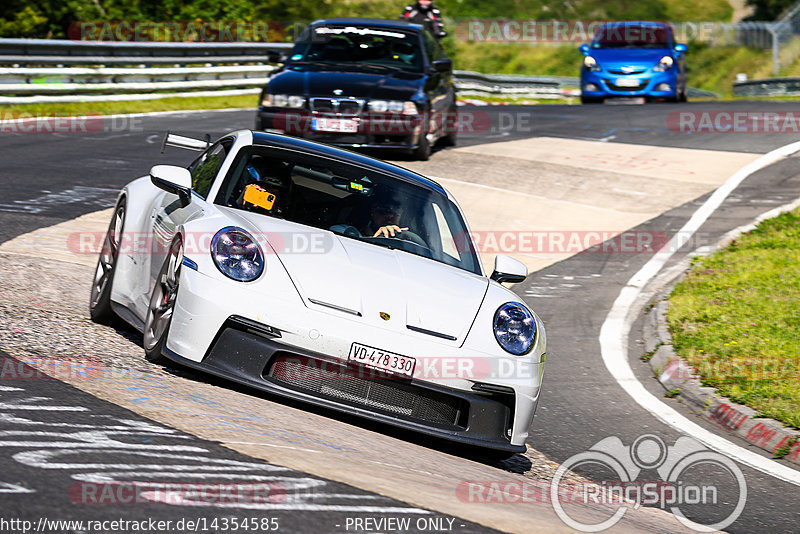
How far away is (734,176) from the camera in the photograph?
15.6 m

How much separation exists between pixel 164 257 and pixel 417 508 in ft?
8.38

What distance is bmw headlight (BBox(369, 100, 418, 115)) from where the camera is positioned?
13.8m

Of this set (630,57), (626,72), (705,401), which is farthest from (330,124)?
(626,72)

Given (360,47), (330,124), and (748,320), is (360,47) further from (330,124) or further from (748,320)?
(748,320)

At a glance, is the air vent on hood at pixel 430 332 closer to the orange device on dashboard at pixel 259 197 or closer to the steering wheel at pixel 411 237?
the steering wheel at pixel 411 237

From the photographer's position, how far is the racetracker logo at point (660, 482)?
5.21 m

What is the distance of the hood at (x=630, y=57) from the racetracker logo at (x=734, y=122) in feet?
6.23

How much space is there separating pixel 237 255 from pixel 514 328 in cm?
145

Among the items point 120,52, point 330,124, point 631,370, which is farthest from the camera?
point 120,52

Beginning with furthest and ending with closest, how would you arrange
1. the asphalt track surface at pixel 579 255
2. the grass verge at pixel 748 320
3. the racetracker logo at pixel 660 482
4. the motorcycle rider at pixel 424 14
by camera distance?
the motorcycle rider at pixel 424 14, the grass verge at pixel 748 320, the asphalt track surface at pixel 579 255, the racetracker logo at pixel 660 482

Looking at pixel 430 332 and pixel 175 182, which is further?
pixel 175 182

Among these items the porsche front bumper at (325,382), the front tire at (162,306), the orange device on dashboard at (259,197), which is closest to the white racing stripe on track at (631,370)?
the porsche front bumper at (325,382)

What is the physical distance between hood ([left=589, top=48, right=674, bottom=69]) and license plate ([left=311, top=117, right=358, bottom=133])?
10768 millimetres

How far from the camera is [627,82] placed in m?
23.4
